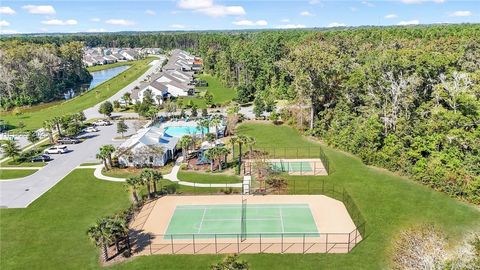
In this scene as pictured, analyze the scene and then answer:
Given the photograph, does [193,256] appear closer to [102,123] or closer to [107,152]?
[107,152]

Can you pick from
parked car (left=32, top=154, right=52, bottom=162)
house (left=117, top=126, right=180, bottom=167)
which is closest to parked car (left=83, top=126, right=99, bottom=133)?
parked car (left=32, top=154, right=52, bottom=162)

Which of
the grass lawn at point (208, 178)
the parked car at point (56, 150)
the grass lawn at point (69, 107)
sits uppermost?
the grass lawn at point (69, 107)

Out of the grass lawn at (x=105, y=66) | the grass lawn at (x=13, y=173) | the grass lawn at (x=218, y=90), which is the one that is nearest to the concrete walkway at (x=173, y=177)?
the grass lawn at (x=13, y=173)

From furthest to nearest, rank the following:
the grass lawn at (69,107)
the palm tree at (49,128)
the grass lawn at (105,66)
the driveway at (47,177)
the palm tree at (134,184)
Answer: the grass lawn at (105,66) → the grass lawn at (69,107) → the palm tree at (49,128) → the driveway at (47,177) → the palm tree at (134,184)

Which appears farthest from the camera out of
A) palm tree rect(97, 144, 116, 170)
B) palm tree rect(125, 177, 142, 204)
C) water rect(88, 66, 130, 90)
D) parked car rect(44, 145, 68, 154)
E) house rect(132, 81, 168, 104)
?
water rect(88, 66, 130, 90)

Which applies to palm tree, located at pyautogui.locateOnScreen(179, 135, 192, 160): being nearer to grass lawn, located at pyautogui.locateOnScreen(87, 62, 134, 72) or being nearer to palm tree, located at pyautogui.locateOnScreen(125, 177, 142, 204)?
palm tree, located at pyautogui.locateOnScreen(125, 177, 142, 204)

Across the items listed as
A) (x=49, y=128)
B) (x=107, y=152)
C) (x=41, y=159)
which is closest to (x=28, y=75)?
(x=49, y=128)

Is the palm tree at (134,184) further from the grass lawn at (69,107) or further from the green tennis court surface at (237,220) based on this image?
the grass lawn at (69,107)
